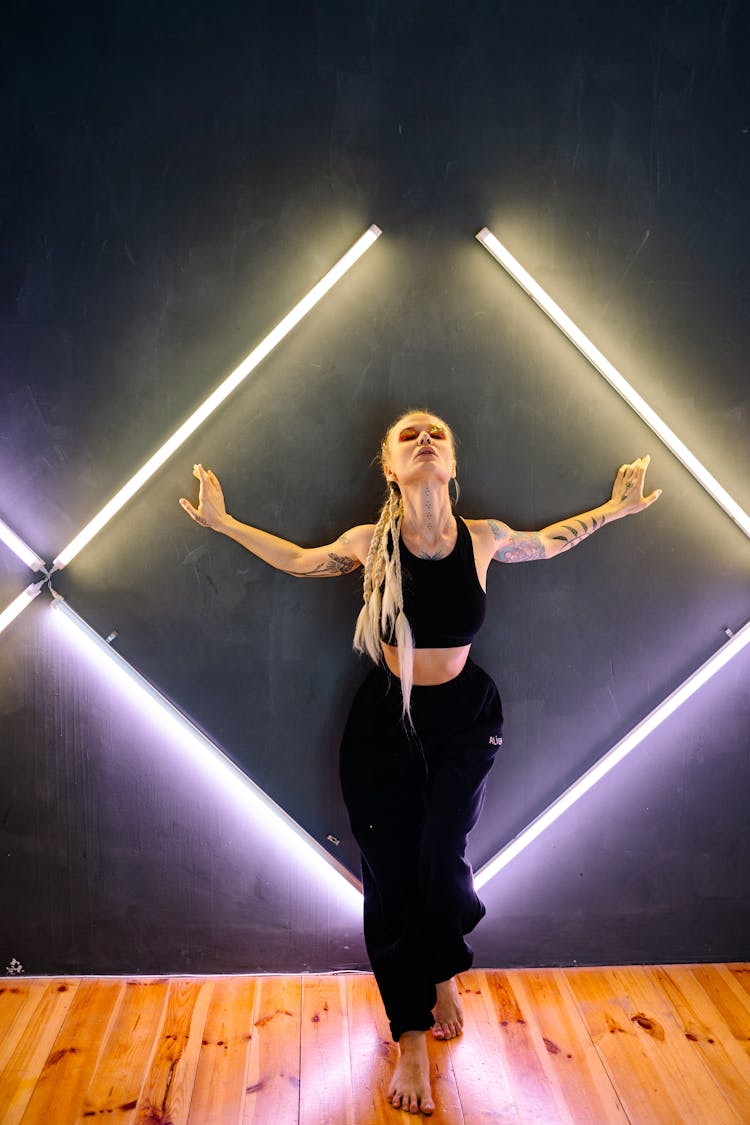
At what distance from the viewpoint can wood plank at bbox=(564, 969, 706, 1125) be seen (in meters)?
2.29

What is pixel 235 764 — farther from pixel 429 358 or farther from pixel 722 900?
pixel 722 900

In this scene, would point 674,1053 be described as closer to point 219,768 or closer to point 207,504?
point 219,768

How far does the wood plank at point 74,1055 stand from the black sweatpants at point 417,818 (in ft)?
2.77

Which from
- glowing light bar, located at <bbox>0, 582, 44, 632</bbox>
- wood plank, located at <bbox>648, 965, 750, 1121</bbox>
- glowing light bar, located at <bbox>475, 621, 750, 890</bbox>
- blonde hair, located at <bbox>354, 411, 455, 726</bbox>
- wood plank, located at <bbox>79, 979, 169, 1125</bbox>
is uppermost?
glowing light bar, located at <bbox>0, 582, 44, 632</bbox>

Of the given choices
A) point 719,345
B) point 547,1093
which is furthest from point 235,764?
point 719,345

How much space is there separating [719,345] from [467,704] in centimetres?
139

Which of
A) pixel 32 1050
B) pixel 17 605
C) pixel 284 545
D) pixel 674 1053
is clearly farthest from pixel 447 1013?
pixel 17 605

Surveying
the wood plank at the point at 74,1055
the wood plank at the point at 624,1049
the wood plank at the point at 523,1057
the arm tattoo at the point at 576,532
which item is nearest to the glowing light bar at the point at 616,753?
the wood plank at the point at 523,1057

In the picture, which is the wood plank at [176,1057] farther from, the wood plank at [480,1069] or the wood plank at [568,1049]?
the wood plank at [568,1049]

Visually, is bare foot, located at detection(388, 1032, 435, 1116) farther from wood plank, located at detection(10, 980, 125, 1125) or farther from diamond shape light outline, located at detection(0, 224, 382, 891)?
wood plank, located at detection(10, 980, 125, 1125)

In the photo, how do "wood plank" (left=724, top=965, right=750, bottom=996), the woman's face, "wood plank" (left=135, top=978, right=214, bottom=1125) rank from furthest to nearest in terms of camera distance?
"wood plank" (left=724, top=965, right=750, bottom=996) < the woman's face < "wood plank" (left=135, top=978, right=214, bottom=1125)

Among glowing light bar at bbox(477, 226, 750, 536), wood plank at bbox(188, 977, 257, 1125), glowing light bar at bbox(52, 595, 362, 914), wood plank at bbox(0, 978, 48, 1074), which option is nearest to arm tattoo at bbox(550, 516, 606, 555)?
glowing light bar at bbox(477, 226, 750, 536)

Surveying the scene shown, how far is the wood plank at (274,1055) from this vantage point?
2297 millimetres

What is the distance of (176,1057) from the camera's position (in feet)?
8.10
